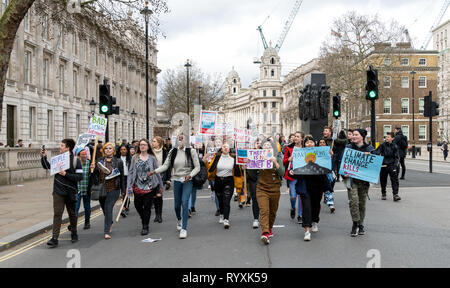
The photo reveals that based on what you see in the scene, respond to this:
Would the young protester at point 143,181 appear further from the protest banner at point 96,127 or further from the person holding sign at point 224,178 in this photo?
the protest banner at point 96,127

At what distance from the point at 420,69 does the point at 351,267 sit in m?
65.9

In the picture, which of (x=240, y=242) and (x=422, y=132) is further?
(x=422, y=132)

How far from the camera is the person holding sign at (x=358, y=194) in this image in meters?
7.83

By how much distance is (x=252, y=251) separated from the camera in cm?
680

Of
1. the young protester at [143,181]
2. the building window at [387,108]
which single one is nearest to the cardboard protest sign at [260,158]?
the young protester at [143,181]

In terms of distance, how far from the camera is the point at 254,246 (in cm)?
716

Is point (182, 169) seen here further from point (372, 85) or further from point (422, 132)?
point (422, 132)

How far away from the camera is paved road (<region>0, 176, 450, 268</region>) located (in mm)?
6172

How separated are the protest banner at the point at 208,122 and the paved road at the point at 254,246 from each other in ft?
20.6

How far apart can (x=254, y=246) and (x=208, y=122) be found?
9755mm

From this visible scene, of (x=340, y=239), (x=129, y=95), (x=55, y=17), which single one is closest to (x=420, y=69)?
(x=129, y=95)

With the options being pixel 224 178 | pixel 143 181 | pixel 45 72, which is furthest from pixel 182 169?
pixel 45 72

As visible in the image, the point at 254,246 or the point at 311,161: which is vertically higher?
the point at 311,161

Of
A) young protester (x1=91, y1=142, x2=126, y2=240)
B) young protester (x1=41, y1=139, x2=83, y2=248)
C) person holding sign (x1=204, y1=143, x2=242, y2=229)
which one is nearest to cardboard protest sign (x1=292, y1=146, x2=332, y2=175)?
person holding sign (x1=204, y1=143, x2=242, y2=229)
